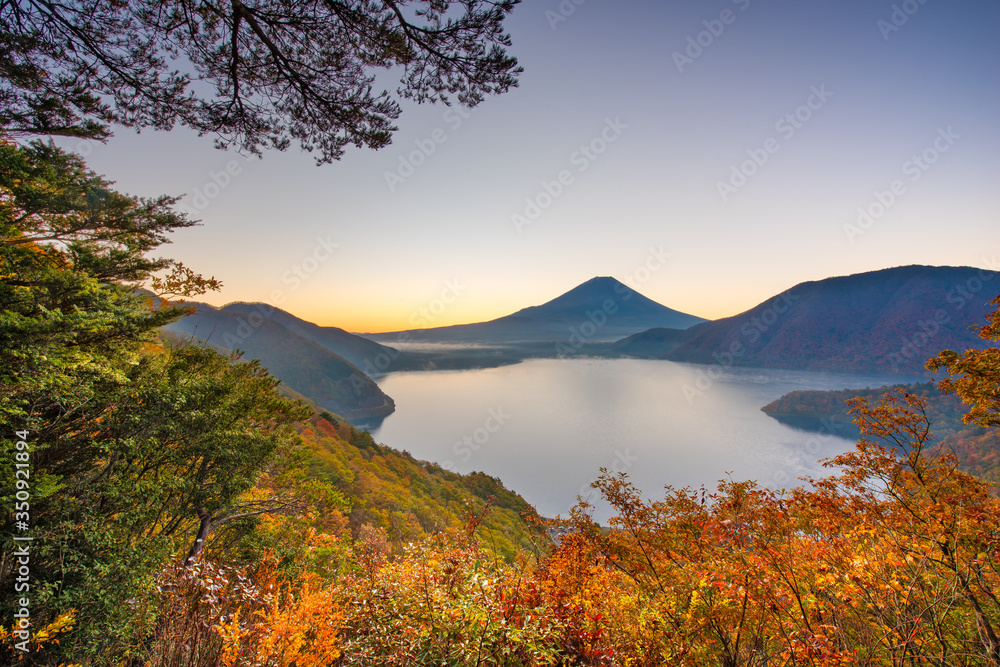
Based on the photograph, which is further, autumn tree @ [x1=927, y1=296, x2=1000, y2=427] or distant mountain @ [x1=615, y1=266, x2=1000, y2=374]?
distant mountain @ [x1=615, y1=266, x2=1000, y2=374]

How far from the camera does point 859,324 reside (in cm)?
11106

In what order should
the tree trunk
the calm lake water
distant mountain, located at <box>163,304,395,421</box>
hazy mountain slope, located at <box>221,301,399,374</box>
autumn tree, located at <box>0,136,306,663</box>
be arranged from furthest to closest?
1. hazy mountain slope, located at <box>221,301,399,374</box>
2. distant mountain, located at <box>163,304,395,421</box>
3. the calm lake water
4. the tree trunk
5. autumn tree, located at <box>0,136,306,663</box>

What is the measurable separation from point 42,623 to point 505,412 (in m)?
66.7

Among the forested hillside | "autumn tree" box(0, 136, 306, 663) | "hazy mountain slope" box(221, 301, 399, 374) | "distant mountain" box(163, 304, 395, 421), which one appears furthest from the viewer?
"hazy mountain slope" box(221, 301, 399, 374)

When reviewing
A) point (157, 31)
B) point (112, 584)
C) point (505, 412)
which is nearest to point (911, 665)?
point (112, 584)

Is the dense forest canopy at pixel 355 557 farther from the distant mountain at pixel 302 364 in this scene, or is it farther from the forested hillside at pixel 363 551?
the distant mountain at pixel 302 364

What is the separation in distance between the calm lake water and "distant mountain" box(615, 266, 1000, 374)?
42.7ft

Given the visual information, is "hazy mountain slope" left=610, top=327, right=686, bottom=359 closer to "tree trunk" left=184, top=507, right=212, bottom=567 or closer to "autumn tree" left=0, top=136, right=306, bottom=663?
"tree trunk" left=184, top=507, right=212, bottom=567

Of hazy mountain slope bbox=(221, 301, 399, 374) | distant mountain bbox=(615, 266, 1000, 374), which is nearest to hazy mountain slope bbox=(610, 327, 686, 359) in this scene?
distant mountain bbox=(615, 266, 1000, 374)

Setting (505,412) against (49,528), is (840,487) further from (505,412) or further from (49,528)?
(505,412)

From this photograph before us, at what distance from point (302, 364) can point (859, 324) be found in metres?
162

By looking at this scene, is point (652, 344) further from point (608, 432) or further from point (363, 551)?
point (363, 551)

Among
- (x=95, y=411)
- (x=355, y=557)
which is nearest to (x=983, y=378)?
(x=355, y=557)

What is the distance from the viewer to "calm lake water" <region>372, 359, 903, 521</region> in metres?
35.9
